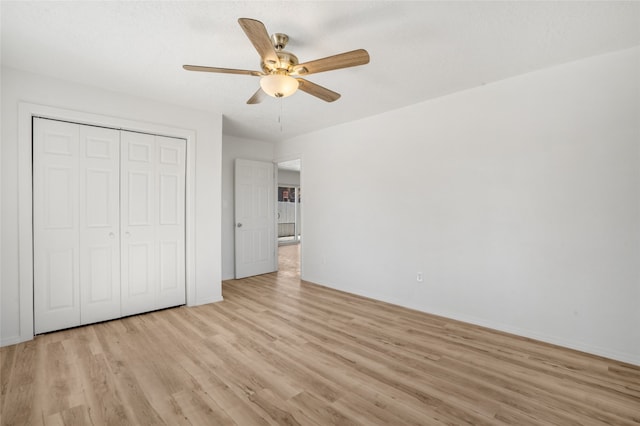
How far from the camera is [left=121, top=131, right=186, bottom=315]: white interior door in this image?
11.1ft

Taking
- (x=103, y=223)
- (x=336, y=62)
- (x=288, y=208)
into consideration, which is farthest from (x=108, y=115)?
(x=288, y=208)

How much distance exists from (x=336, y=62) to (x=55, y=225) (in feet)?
10.5

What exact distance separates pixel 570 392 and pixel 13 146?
507cm

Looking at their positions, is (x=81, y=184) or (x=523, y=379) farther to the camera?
(x=81, y=184)

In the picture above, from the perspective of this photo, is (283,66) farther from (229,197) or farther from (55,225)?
(229,197)

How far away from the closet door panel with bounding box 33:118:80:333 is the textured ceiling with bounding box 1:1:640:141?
25.4 inches

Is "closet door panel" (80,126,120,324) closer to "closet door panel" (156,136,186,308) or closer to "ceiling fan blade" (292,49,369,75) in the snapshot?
"closet door panel" (156,136,186,308)

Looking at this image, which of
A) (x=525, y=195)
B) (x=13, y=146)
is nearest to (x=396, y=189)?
(x=525, y=195)

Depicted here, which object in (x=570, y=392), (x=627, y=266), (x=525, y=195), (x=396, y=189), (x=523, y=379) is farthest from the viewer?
(x=396, y=189)

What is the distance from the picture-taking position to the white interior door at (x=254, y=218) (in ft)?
17.3

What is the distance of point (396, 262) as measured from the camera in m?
3.88

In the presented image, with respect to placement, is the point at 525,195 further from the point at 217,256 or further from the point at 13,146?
the point at 13,146

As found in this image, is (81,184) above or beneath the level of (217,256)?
above

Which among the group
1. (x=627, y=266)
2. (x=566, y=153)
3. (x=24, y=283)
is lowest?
(x=24, y=283)
